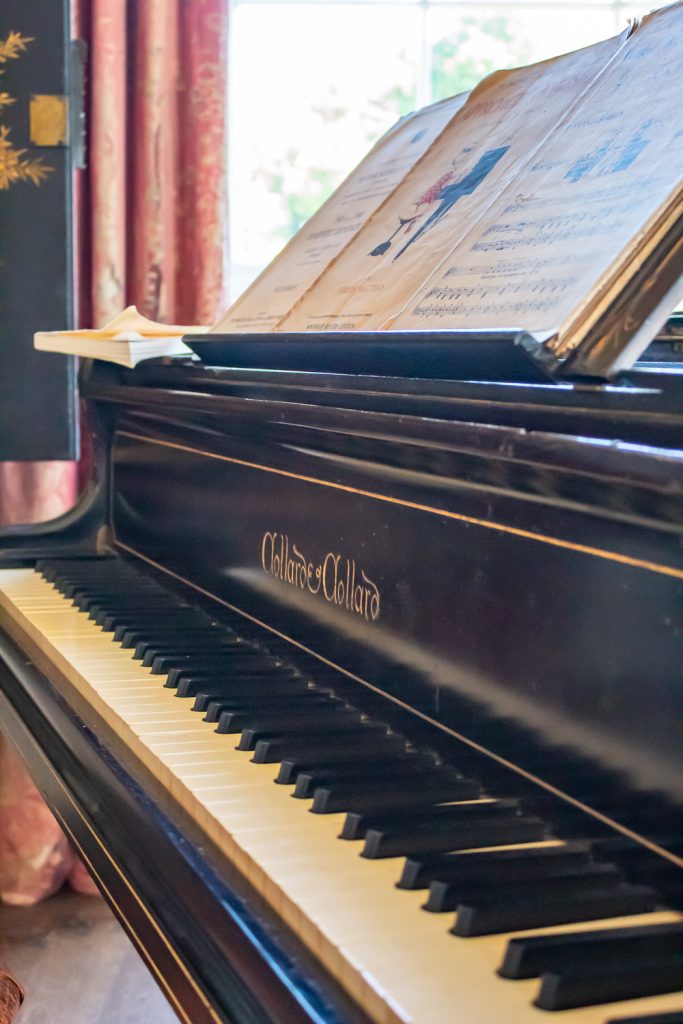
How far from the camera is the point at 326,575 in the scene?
1.34m

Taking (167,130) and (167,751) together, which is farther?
(167,130)

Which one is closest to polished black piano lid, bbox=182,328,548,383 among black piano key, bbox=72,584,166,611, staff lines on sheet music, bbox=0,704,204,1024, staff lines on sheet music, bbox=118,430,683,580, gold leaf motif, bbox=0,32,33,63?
staff lines on sheet music, bbox=118,430,683,580

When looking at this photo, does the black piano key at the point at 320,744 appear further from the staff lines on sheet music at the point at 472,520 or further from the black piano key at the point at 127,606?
the black piano key at the point at 127,606

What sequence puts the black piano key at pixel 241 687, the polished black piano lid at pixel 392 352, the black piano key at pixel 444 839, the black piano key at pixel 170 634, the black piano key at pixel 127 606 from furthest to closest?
the black piano key at pixel 127 606
the black piano key at pixel 170 634
the black piano key at pixel 241 687
the polished black piano lid at pixel 392 352
the black piano key at pixel 444 839

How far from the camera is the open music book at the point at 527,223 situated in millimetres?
982

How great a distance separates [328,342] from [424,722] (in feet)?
1.34

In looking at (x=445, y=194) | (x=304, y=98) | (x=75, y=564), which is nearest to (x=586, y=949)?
(x=445, y=194)

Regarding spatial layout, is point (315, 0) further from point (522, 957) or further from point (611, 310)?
point (522, 957)

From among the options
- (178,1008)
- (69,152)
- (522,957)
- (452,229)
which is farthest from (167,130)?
(522,957)

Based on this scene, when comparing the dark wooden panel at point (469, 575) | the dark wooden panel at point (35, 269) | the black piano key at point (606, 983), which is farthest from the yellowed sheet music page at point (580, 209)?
the dark wooden panel at point (35, 269)

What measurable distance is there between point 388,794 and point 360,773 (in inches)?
2.2

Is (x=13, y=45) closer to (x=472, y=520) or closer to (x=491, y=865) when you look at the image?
(x=472, y=520)

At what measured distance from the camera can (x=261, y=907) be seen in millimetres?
874

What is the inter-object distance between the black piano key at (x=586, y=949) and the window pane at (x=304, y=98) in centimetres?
269
